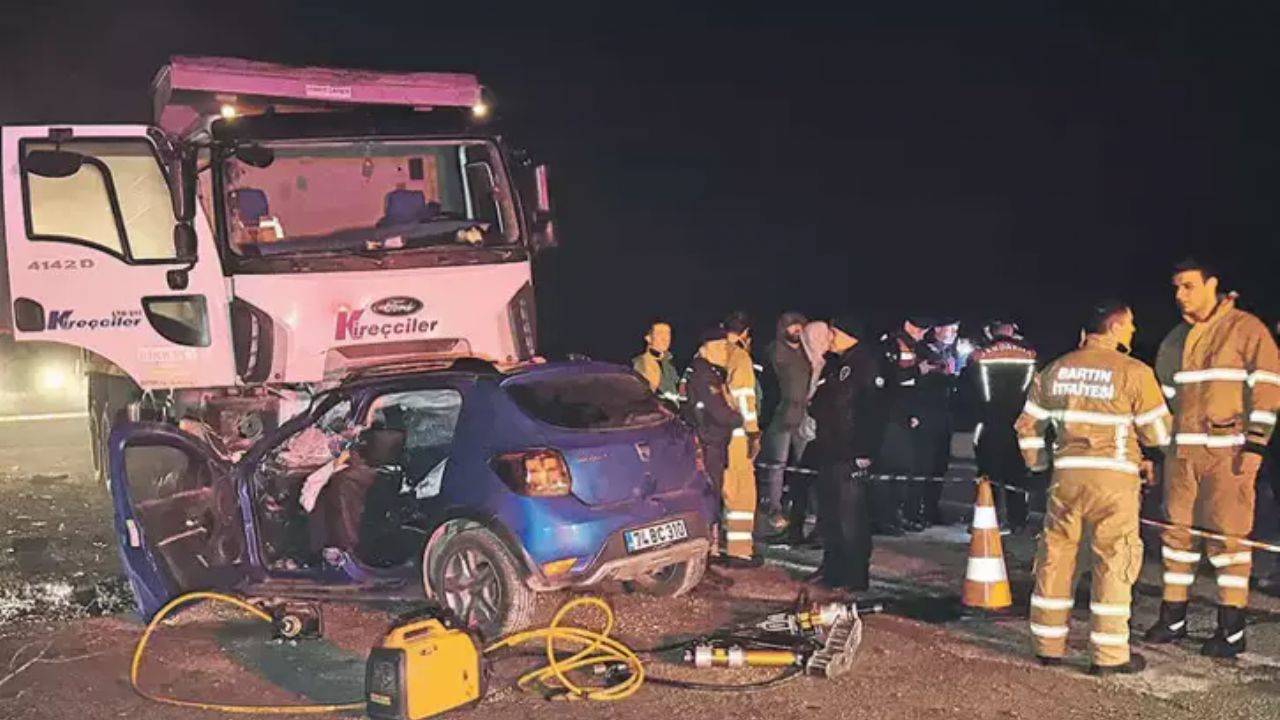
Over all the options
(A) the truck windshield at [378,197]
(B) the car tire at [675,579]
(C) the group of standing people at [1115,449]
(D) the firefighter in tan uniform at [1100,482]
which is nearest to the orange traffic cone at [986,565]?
(C) the group of standing people at [1115,449]

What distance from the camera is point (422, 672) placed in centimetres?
499

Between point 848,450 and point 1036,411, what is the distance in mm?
1559

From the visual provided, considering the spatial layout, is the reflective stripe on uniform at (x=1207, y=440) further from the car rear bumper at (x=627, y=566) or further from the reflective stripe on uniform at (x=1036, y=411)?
the car rear bumper at (x=627, y=566)

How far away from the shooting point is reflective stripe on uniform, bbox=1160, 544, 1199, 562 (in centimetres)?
622

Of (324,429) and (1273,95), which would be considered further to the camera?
(1273,95)

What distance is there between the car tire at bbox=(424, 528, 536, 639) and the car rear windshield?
70 centimetres

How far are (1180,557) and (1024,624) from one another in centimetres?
88

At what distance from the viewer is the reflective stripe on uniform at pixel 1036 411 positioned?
6033 mm

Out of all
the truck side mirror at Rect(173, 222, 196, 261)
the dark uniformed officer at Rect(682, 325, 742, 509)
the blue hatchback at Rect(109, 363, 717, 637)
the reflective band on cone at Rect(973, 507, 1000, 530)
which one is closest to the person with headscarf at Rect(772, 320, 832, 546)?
the dark uniformed officer at Rect(682, 325, 742, 509)

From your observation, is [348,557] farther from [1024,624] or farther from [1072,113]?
[1072,113]

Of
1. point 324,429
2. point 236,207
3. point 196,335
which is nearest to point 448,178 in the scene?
point 236,207

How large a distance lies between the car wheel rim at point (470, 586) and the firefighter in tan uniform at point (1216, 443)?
343 cm

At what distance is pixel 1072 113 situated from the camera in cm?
4541

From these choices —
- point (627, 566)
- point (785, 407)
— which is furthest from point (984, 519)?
point (785, 407)
